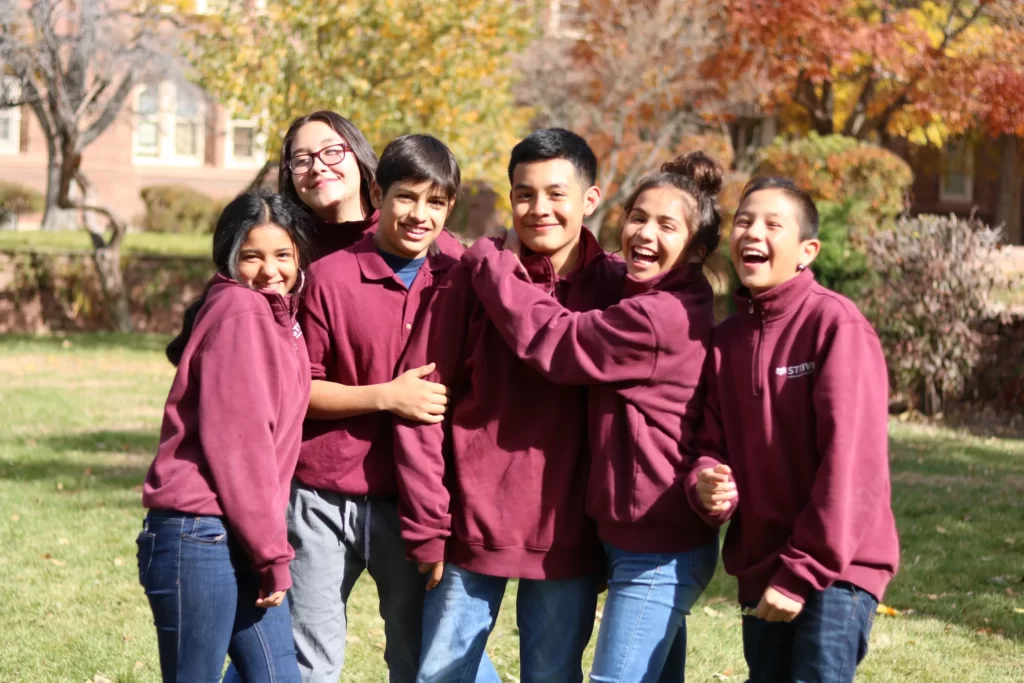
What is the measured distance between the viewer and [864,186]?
15461 millimetres

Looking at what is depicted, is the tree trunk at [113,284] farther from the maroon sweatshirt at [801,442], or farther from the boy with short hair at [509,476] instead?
the maroon sweatshirt at [801,442]

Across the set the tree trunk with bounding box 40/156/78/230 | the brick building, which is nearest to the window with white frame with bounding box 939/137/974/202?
the brick building

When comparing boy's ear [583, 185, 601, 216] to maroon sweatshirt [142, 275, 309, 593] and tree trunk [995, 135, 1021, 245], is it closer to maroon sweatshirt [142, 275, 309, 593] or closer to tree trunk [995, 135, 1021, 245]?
maroon sweatshirt [142, 275, 309, 593]

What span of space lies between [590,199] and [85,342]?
13.1 meters

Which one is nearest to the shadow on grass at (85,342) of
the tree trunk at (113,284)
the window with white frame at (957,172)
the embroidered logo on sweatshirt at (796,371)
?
the tree trunk at (113,284)

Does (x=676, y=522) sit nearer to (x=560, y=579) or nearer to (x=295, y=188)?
(x=560, y=579)

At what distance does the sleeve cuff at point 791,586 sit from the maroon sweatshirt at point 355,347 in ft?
3.34

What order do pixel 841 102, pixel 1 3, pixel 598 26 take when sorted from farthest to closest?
pixel 841 102 → pixel 598 26 → pixel 1 3

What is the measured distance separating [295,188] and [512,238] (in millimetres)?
728

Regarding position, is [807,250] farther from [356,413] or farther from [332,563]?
[332,563]

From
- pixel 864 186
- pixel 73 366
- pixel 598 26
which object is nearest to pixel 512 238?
pixel 73 366

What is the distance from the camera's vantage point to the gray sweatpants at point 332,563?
123 inches

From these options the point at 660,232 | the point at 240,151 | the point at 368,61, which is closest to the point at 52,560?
the point at 660,232

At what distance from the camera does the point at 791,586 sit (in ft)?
8.92
